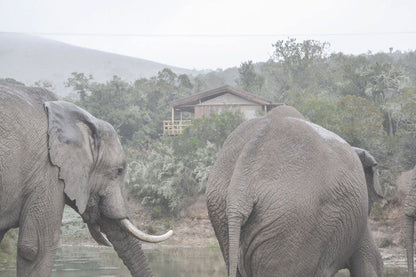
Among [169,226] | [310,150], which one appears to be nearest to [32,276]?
[310,150]

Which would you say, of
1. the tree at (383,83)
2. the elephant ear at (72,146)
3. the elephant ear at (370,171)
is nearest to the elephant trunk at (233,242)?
the elephant ear at (72,146)

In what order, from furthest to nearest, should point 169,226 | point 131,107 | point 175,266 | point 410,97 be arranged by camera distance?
point 131,107, point 410,97, point 169,226, point 175,266

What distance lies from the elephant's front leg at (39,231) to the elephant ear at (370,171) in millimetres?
3211

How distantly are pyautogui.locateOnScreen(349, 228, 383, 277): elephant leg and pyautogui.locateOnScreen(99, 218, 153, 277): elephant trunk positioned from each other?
72.8 inches

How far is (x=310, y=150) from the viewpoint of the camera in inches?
228

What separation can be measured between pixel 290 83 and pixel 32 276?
40.9 meters

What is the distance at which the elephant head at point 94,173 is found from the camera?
5.70m

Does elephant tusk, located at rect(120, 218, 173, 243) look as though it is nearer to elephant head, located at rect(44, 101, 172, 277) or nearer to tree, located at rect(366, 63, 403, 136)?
elephant head, located at rect(44, 101, 172, 277)

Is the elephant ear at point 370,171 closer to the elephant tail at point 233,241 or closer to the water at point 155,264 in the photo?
Answer: the elephant tail at point 233,241

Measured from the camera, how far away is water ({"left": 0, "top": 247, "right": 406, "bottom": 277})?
1291 centimetres

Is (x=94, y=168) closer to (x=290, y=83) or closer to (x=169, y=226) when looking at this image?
(x=169, y=226)

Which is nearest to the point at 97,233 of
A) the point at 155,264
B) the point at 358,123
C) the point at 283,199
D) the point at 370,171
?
the point at 283,199

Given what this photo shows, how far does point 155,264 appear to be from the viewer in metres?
15.1

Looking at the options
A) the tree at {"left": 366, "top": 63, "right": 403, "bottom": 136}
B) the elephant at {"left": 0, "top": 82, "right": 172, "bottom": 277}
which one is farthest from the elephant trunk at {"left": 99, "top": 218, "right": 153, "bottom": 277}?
the tree at {"left": 366, "top": 63, "right": 403, "bottom": 136}
